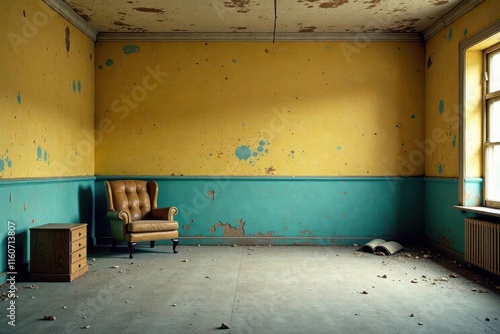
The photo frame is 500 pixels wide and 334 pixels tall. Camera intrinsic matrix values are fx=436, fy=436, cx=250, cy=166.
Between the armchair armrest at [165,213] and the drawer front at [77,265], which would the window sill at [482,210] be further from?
the drawer front at [77,265]

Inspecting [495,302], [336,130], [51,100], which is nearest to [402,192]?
[336,130]

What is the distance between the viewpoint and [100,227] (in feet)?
22.1

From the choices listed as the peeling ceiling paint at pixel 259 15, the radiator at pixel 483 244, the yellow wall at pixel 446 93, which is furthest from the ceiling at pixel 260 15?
the radiator at pixel 483 244

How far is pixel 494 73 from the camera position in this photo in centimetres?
518

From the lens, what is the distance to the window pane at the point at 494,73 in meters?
5.10

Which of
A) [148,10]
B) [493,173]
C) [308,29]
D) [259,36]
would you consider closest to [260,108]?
A: [259,36]

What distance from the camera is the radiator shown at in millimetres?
4438

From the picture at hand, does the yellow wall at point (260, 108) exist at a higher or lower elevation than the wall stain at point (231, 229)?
higher

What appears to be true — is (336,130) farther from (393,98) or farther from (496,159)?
(496,159)

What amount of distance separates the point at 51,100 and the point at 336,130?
4025 mm

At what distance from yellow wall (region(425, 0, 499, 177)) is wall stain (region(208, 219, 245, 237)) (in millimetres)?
2934

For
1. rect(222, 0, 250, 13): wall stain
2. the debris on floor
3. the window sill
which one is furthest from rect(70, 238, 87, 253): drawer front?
the window sill

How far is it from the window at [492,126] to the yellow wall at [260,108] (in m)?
1.48

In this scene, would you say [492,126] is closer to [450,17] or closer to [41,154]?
[450,17]
